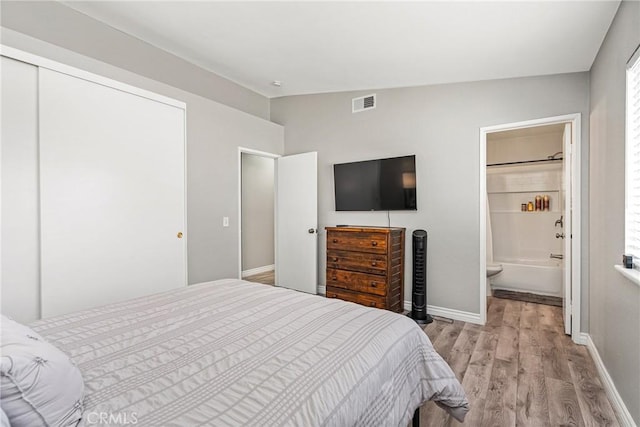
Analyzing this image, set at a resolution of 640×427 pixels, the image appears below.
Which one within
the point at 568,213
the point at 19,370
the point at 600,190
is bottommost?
the point at 19,370

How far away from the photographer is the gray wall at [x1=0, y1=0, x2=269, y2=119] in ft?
7.98

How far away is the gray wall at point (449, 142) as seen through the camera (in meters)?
2.99

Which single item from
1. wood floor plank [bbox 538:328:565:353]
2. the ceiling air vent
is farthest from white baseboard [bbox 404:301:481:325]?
the ceiling air vent

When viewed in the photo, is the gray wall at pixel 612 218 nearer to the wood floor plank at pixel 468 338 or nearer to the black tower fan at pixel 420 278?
the wood floor plank at pixel 468 338

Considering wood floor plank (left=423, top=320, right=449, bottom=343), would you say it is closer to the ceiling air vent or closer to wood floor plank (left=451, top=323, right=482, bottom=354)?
wood floor plank (left=451, top=323, right=482, bottom=354)

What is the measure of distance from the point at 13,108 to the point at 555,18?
374 centimetres

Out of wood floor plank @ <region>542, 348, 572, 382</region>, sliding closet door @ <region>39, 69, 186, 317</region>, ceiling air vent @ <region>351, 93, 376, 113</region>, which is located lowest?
wood floor plank @ <region>542, 348, 572, 382</region>

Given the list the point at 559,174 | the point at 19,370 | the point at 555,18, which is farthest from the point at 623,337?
the point at 559,174

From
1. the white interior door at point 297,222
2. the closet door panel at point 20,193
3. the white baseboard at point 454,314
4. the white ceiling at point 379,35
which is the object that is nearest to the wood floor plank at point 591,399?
the white baseboard at point 454,314

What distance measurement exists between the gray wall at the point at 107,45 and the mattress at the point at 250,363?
2371 millimetres

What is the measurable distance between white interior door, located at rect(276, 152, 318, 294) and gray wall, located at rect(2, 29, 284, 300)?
0.74 metres

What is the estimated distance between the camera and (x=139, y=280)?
2.90 meters

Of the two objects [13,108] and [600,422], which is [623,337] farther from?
[13,108]

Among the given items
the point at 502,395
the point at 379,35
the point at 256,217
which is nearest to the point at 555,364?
the point at 502,395
